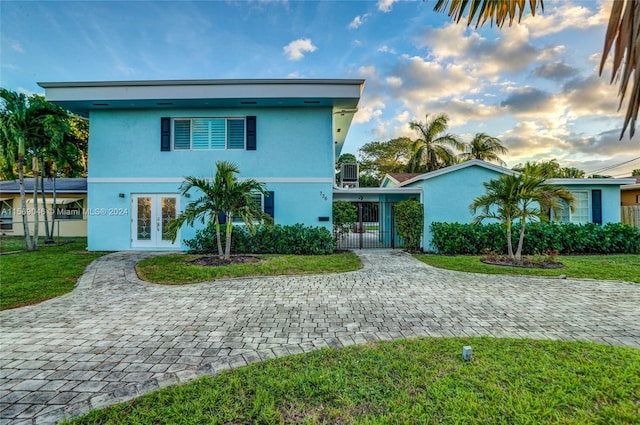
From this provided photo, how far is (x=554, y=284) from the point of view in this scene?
7.17m

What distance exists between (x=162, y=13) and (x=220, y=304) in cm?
1120

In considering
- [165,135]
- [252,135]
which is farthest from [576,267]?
[165,135]

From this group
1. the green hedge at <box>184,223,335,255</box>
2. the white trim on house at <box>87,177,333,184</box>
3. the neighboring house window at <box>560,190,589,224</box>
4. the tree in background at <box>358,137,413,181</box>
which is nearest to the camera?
the green hedge at <box>184,223,335,255</box>

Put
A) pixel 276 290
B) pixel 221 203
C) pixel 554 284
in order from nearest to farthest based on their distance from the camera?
1. pixel 276 290
2. pixel 554 284
3. pixel 221 203

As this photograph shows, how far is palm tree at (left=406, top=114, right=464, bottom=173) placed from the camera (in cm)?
2342

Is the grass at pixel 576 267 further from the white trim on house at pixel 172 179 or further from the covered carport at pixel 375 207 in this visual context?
the white trim on house at pixel 172 179

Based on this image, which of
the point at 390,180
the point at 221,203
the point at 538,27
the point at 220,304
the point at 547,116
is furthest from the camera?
the point at 390,180

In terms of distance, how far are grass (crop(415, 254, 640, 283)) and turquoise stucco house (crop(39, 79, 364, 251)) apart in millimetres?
4931

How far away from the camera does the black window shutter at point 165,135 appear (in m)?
12.4

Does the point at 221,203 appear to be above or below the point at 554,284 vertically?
above

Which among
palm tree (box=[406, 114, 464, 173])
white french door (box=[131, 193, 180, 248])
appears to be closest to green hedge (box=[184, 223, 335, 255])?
white french door (box=[131, 193, 180, 248])

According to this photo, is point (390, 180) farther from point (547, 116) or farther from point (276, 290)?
point (276, 290)

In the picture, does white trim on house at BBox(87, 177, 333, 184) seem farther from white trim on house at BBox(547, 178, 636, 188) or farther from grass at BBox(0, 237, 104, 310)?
white trim on house at BBox(547, 178, 636, 188)

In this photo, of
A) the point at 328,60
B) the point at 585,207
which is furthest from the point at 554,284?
the point at 328,60
